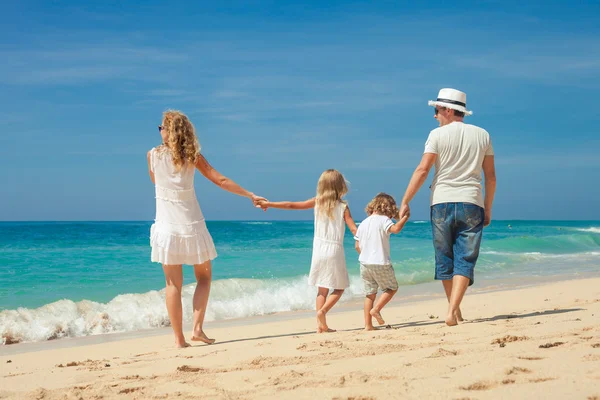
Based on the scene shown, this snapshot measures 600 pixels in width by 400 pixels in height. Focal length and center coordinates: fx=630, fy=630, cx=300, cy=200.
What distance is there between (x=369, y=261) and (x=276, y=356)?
1.93m

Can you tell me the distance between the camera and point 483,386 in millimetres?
3012

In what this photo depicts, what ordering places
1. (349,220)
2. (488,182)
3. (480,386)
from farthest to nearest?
(349,220)
(488,182)
(480,386)

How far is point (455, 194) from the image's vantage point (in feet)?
17.6

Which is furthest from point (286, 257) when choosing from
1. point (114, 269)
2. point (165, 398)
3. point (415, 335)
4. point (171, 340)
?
point (165, 398)

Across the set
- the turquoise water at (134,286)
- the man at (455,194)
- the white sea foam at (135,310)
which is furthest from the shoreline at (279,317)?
the man at (455,194)

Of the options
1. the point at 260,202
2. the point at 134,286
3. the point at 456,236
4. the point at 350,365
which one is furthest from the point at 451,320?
the point at 134,286

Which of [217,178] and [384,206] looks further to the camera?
[384,206]

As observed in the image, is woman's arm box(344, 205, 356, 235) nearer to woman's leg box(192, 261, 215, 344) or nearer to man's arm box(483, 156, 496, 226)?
man's arm box(483, 156, 496, 226)

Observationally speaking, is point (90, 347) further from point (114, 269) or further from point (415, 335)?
point (114, 269)

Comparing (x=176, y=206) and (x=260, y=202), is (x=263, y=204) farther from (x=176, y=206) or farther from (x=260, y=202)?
(x=176, y=206)

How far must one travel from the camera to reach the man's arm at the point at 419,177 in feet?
17.6

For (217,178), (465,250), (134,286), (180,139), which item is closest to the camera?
(180,139)

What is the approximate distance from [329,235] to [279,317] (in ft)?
8.49

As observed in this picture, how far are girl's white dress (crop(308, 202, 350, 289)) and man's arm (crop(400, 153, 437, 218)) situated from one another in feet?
2.55
